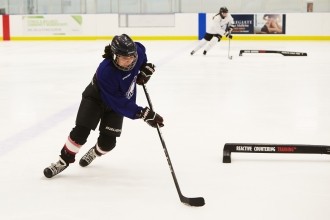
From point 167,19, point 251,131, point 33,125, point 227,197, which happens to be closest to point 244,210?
point 227,197

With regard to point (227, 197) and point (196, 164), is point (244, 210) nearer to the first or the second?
point (227, 197)

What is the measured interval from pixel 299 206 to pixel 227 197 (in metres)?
0.34

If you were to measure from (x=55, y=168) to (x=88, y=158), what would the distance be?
27 centimetres

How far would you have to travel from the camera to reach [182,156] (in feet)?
11.9

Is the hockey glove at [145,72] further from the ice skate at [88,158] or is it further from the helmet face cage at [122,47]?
the ice skate at [88,158]

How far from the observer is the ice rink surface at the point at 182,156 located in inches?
104

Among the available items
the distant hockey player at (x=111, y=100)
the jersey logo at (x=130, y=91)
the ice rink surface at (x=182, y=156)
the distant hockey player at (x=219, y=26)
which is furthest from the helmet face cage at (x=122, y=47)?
the distant hockey player at (x=219, y=26)

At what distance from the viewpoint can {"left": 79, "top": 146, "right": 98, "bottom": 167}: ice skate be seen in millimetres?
3332

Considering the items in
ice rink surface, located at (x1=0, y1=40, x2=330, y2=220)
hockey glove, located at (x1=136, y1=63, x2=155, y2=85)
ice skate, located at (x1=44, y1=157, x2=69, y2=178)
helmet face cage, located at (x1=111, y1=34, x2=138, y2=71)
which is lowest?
ice rink surface, located at (x1=0, y1=40, x2=330, y2=220)

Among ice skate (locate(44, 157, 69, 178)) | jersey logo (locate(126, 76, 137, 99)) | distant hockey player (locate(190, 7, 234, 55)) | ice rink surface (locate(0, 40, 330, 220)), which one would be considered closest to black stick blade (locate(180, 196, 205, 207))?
ice rink surface (locate(0, 40, 330, 220))

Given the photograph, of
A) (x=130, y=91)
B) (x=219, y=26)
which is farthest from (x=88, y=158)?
(x=219, y=26)

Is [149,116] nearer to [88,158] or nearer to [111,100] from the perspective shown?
[111,100]

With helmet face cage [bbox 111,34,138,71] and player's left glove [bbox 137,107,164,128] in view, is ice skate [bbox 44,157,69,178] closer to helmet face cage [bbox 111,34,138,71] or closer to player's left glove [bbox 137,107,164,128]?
player's left glove [bbox 137,107,164,128]

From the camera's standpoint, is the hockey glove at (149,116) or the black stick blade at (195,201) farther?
the hockey glove at (149,116)
